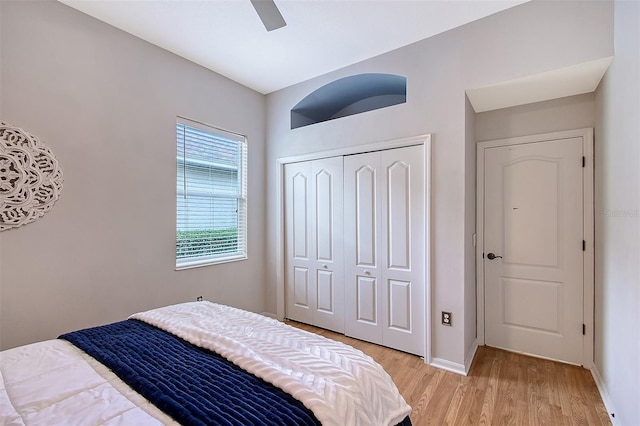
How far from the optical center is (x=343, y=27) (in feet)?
7.74

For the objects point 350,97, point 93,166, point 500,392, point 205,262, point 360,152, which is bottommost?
point 500,392

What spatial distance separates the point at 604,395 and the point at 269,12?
3251 mm

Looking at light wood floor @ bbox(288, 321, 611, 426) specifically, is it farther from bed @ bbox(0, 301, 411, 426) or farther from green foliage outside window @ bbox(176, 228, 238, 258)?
green foliage outside window @ bbox(176, 228, 238, 258)

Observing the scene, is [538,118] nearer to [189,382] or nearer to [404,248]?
[404,248]

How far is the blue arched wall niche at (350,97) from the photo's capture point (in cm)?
304

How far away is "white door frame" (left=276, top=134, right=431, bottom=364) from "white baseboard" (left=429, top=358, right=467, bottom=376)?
53mm

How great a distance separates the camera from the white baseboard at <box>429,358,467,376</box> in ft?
7.63

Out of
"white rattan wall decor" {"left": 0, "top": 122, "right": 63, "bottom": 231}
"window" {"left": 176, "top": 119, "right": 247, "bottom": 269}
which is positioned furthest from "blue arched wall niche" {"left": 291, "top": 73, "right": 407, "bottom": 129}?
"white rattan wall decor" {"left": 0, "top": 122, "right": 63, "bottom": 231}

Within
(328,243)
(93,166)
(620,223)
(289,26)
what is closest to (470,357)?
(620,223)

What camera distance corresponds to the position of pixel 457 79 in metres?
2.36

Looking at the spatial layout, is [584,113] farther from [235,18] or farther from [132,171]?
[132,171]

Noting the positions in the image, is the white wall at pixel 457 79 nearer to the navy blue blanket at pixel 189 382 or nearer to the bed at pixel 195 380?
the bed at pixel 195 380

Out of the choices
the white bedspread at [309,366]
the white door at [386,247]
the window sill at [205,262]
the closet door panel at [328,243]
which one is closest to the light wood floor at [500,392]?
the white door at [386,247]

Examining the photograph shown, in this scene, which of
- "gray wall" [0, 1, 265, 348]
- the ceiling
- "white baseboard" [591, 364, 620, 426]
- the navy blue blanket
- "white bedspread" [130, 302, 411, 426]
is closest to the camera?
the navy blue blanket
